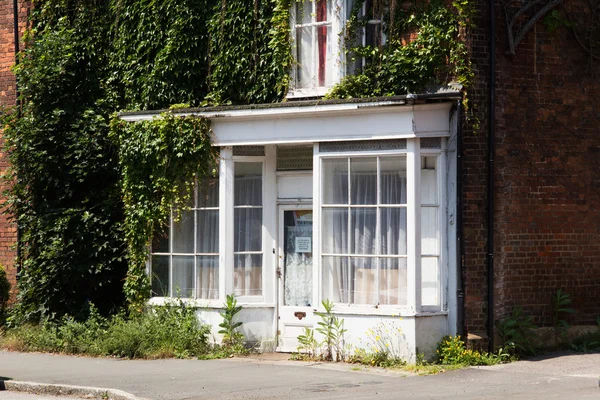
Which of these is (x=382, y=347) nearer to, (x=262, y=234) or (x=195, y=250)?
(x=262, y=234)

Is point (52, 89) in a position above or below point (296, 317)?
above

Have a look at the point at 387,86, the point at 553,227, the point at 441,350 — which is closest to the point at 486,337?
the point at 441,350

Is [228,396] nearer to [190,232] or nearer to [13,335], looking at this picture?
[190,232]

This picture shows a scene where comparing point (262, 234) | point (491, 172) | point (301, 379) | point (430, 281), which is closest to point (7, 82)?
point (262, 234)

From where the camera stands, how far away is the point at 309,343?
45.1 ft

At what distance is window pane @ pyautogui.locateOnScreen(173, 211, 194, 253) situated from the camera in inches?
594

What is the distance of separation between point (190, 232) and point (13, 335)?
12.3 feet

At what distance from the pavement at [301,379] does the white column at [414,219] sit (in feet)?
4.28

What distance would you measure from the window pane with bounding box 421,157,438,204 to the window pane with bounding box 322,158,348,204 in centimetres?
117

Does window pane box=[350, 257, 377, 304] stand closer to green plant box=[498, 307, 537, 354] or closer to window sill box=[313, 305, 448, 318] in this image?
window sill box=[313, 305, 448, 318]

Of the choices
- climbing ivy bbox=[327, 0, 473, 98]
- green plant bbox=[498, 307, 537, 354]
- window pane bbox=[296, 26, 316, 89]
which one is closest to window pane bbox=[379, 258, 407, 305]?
green plant bbox=[498, 307, 537, 354]

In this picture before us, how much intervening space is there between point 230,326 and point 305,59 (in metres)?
4.37

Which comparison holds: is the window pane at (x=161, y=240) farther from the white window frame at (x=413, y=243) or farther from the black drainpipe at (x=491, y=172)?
the black drainpipe at (x=491, y=172)

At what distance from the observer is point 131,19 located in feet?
51.7
